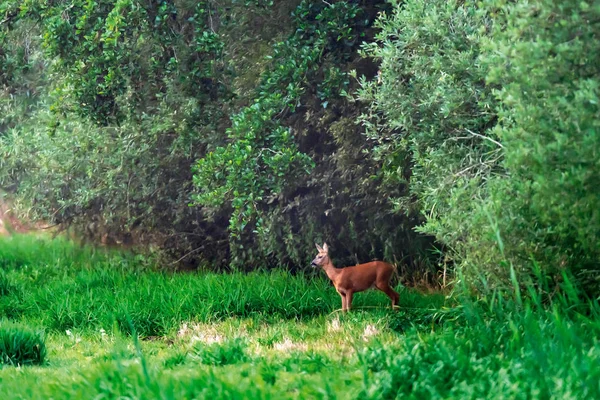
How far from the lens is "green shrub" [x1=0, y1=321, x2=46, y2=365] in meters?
7.16

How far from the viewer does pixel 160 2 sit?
376 inches

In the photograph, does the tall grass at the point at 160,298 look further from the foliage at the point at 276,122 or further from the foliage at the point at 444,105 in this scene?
the foliage at the point at 444,105

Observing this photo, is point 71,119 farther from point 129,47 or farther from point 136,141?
point 129,47

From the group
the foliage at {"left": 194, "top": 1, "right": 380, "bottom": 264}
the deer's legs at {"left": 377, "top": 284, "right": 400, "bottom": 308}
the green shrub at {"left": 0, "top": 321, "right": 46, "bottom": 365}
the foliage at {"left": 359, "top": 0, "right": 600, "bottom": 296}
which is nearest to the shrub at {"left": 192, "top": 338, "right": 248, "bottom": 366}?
the green shrub at {"left": 0, "top": 321, "right": 46, "bottom": 365}

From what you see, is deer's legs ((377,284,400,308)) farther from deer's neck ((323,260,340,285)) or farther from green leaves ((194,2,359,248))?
green leaves ((194,2,359,248))

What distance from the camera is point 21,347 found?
23.8ft

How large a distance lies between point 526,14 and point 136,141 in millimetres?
7660

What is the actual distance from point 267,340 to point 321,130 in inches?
166

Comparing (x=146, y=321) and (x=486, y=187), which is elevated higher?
(x=486, y=187)

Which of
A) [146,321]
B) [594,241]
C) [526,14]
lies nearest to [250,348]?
[146,321]

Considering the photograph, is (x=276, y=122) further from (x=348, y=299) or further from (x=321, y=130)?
(x=348, y=299)

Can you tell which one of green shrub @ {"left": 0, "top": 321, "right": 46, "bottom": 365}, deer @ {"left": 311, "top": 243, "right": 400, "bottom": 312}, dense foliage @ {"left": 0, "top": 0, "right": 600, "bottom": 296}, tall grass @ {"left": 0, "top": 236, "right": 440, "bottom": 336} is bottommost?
tall grass @ {"left": 0, "top": 236, "right": 440, "bottom": 336}

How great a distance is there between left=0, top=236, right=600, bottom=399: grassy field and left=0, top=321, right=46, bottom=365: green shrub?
0.5 inches

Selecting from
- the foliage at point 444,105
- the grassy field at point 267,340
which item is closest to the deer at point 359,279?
the grassy field at point 267,340
